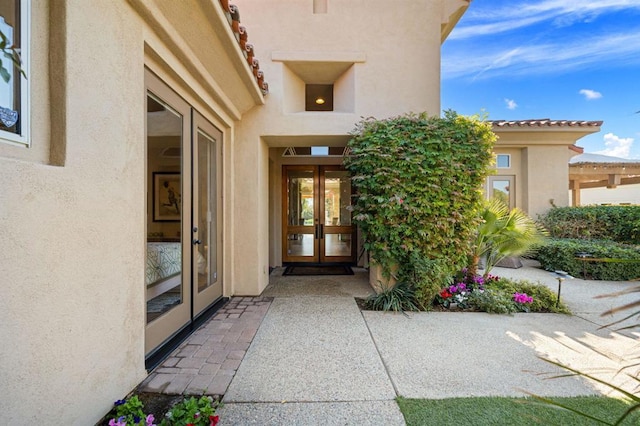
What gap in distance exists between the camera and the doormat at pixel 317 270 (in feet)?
24.0

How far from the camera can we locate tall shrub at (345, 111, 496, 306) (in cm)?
486

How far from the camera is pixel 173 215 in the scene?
3574 millimetres

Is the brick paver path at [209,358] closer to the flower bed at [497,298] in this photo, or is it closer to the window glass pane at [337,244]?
the flower bed at [497,298]

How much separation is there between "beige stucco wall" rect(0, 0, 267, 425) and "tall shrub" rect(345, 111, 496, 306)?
3216mm

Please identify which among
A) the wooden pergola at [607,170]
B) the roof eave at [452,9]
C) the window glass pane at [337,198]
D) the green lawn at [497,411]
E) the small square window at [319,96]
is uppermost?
the roof eave at [452,9]

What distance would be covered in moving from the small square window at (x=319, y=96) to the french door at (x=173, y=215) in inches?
142

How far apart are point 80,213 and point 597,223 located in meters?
11.5

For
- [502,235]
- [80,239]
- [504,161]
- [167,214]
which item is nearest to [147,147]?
[167,214]

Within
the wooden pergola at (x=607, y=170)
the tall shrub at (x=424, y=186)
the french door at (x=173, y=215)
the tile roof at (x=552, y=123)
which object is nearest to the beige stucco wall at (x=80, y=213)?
the french door at (x=173, y=215)

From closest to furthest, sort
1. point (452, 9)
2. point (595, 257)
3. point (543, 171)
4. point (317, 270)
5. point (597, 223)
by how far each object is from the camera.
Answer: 1. point (452, 9)
2. point (595, 257)
3. point (317, 270)
4. point (597, 223)
5. point (543, 171)

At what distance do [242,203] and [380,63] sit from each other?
3.95m

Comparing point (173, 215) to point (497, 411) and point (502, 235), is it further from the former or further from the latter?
point (502, 235)

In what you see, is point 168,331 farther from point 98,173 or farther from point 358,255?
point 358,255

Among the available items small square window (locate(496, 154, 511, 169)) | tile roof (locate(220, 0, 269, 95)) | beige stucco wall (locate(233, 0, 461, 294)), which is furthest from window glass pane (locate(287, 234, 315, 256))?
small square window (locate(496, 154, 511, 169))
